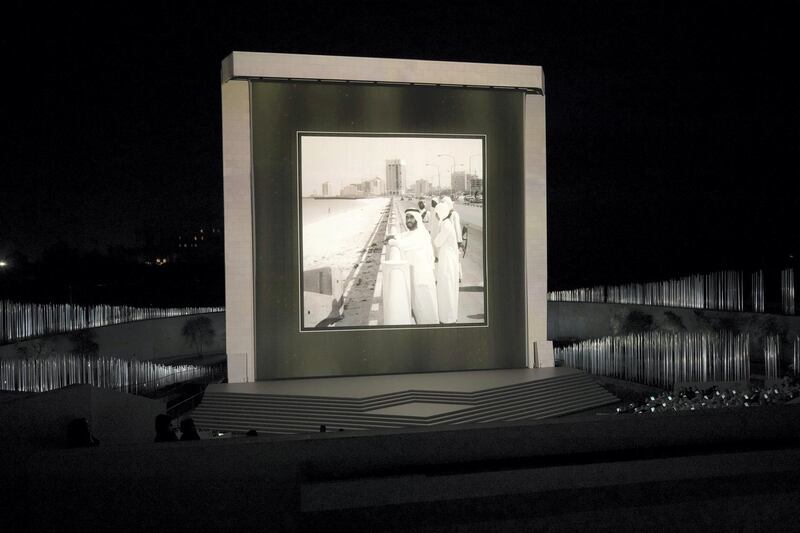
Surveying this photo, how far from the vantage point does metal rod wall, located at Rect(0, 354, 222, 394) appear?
16359mm

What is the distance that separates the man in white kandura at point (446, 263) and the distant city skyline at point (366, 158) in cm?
81

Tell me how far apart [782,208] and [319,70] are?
28.9m

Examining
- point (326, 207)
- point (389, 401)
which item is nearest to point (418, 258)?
point (326, 207)

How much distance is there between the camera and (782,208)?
113 feet

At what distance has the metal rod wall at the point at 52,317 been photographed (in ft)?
61.9

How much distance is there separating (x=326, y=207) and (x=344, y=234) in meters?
0.78

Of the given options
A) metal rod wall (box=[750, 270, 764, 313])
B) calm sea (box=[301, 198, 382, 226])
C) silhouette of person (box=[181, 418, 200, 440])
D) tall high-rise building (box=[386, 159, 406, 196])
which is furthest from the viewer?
metal rod wall (box=[750, 270, 764, 313])

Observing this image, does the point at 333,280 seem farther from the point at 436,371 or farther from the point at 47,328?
the point at 47,328

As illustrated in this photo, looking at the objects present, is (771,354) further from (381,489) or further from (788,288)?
(381,489)

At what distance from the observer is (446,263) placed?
16.4 metres

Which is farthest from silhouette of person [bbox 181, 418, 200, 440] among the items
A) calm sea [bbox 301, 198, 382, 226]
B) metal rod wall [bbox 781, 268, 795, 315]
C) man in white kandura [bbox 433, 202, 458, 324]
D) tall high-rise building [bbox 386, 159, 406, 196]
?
metal rod wall [bbox 781, 268, 795, 315]

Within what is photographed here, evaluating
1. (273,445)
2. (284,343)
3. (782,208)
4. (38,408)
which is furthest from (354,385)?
(782,208)

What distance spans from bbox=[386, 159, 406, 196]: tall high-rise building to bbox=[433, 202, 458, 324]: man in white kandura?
1037mm

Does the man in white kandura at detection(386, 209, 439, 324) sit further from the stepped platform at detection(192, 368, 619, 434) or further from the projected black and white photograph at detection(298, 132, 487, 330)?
the stepped platform at detection(192, 368, 619, 434)
